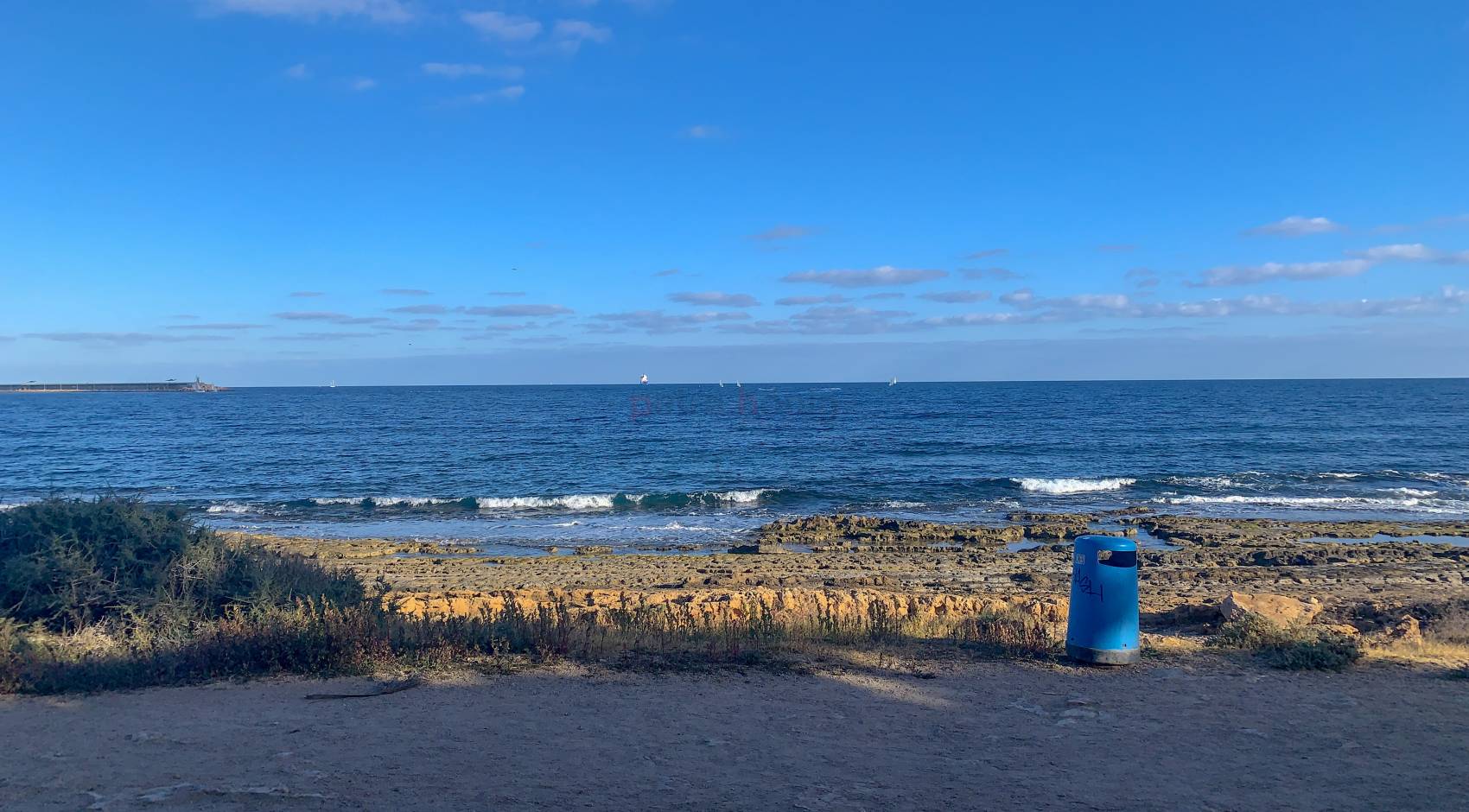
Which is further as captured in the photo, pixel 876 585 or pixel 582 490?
pixel 582 490

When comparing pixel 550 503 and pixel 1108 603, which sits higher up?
pixel 1108 603

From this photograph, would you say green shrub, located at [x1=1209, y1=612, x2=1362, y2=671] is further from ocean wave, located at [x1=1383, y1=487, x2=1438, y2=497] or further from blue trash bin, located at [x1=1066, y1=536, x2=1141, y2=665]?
ocean wave, located at [x1=1383, y1=487, x2=1438, y2=497]

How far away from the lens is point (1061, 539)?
2145 centimetres

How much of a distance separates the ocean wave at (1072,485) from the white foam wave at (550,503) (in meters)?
14.9

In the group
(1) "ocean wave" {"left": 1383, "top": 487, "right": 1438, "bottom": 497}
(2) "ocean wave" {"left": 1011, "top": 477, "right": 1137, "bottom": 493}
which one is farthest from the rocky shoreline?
(1) "ocean wave" {"left": 1383, "top": 487, "right": 1438, "bottom": 497}

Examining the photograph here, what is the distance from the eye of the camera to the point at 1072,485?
31.3 metres

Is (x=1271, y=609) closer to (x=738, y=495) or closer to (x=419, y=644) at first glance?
(x=419, y=644)

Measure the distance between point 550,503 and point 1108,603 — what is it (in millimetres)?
23089

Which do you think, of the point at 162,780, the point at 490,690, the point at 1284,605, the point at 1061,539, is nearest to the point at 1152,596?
the point at 1284,605

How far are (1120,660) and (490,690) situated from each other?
216 inches

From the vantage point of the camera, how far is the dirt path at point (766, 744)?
5.07 meters

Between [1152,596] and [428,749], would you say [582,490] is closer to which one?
[1152,596]

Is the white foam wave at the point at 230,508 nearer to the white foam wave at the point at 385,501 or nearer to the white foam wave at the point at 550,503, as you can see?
the white foam wave at the point at 385,501

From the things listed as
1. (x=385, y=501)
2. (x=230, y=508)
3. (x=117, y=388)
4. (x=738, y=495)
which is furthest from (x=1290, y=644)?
(x=117, y=388)
